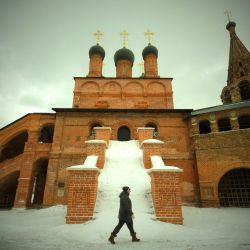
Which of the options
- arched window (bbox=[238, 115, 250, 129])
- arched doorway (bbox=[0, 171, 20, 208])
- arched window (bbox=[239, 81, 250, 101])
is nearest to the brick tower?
arched window (bbox=[239, 81, 250, 101])

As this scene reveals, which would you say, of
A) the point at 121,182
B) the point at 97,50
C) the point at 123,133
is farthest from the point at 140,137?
the point at 97,50

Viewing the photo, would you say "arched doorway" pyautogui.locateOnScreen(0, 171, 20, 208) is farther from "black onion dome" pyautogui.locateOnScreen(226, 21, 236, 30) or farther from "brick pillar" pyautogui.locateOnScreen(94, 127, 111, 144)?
"black onion dome" pyautogui.locateOnScreen(226, 21, 236, 30)

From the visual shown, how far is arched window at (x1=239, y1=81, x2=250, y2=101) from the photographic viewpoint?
18.1m

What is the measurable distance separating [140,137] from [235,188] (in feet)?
20.3

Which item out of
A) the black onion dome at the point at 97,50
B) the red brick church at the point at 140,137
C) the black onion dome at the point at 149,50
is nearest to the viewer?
the red brick church at the point at 140,137

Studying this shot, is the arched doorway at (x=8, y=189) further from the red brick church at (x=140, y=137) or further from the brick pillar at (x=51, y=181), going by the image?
the brick pillar at (x=51, y=181)

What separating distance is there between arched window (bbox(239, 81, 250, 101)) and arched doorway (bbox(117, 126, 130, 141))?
11.2m

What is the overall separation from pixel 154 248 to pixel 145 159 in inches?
191

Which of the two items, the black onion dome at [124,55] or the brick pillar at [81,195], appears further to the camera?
the black onion dome at [124,55]

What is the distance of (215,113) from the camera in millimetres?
13031

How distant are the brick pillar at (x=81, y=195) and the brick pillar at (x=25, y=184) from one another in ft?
26.2

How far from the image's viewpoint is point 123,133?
14430 mm

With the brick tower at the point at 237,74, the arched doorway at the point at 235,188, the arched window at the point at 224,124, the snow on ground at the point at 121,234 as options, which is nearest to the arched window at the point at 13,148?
the snow on ground at the point at 121,234

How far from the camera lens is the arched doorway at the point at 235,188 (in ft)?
37.2
